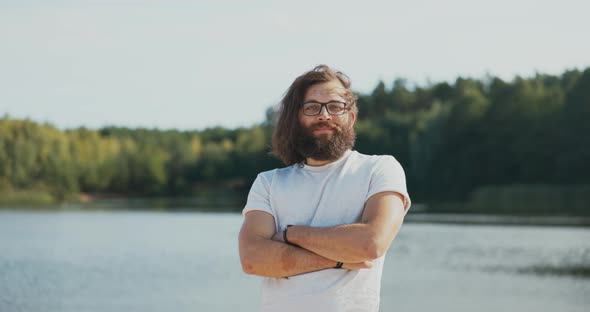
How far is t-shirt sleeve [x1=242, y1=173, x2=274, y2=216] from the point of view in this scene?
7.80 feet

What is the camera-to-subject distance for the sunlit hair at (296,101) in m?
2.38

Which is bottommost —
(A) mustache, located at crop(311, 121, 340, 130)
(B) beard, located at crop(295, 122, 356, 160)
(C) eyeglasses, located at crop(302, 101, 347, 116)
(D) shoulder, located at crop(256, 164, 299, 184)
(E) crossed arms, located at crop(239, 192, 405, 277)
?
(E) crossed arms, located at crop(239, 192, 405, 277)

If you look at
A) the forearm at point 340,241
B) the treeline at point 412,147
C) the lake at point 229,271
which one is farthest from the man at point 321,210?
the treeline at point 412,147

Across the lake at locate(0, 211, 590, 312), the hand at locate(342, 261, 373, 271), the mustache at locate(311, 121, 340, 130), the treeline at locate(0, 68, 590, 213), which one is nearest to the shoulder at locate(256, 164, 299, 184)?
the mustache at locate(311, 121, 340, 130)

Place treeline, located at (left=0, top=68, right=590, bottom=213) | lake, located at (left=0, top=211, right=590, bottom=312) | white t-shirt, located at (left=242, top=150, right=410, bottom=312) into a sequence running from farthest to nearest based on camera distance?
1. treeline, located at (left=0, top=68, right=590, bottom=213)
2. lake, located at (left=0, top=211, right=590, bottom=312)
3. white t-shirt, located at (left=242, top=150, right=410, bottom=312)

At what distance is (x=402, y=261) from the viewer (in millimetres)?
21266

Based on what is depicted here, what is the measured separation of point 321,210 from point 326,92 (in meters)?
0.30

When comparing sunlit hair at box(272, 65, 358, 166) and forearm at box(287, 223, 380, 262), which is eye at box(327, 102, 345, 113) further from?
forearm at box(287, 223, 380, 262)

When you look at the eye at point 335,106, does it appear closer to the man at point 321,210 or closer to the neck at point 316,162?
the man at point 321,210

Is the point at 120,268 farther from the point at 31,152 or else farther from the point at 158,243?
the point at 31,152

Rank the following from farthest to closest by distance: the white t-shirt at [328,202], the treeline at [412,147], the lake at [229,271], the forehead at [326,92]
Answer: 1. the treeline at [412,147]
2. the lake at [229,271]
3. the forehead at [326,92]
4. the white t-shirt at [328,202]

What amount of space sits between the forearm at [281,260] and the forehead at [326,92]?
379 millimetres

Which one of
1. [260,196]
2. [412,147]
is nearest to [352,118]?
[260,196]

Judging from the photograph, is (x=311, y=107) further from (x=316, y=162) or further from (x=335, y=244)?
(x=335, y=244)
